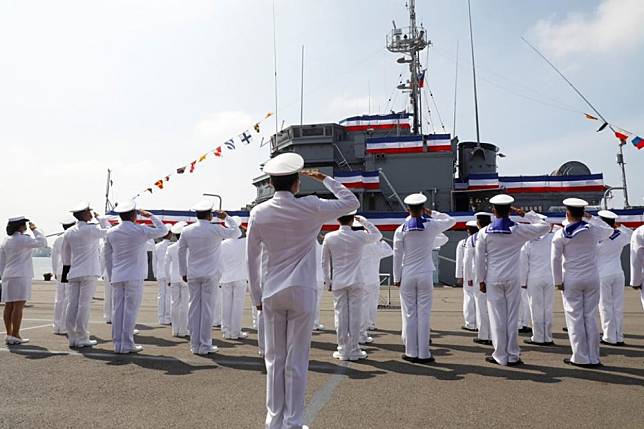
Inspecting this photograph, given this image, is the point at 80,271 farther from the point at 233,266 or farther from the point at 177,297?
the point at 233,266

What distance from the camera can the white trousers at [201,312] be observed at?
248 inches

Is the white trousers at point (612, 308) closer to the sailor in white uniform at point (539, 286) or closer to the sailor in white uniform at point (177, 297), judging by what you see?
the sailor in white uniform at point (539, 286)

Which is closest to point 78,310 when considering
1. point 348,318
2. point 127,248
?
point 127,248

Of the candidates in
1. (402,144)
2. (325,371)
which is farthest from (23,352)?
(402,144)

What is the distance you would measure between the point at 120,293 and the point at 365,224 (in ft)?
11.5

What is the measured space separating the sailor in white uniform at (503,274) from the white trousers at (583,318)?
608 millimetres

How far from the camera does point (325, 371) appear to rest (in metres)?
5.25

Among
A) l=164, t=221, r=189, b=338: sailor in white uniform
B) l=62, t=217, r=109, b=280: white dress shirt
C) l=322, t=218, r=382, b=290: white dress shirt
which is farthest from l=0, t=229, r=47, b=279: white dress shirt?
l=322, t=218, r=382, b=290: white dress shirt

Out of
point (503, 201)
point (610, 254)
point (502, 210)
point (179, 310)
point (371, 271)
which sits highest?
point (503, 201)

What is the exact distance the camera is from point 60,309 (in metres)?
8.48

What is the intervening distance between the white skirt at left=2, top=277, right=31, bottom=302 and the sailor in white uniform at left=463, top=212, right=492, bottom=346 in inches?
268

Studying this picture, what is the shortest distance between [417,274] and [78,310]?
15.9ft

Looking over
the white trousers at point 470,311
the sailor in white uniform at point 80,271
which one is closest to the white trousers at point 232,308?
the sailor in white uniform at point 80,271

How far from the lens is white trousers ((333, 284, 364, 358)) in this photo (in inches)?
232
